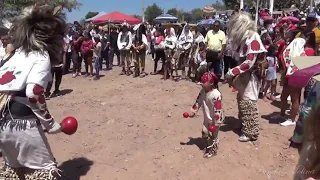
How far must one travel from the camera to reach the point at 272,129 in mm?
6418

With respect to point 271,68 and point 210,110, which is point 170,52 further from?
point 210,110

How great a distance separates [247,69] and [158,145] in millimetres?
1656

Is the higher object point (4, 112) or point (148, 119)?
point (4, 112)

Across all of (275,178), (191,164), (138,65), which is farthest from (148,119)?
(138,65)

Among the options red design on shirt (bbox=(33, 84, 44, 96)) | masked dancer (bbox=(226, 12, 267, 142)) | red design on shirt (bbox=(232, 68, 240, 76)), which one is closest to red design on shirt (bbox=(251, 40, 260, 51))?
masked dancer (bbox=(226, 12, 267, 142))

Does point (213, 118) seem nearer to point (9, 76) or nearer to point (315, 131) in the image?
point (9, 76)

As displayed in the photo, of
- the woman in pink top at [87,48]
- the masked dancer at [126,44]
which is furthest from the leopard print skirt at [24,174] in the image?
the woman in pink top at [87,48]

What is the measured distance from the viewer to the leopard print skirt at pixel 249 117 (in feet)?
18.5

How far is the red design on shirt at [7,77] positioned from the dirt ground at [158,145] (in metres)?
1.99

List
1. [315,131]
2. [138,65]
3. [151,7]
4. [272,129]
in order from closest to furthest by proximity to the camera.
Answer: [315,131]
[272,129]
[138,65]
[151,7]

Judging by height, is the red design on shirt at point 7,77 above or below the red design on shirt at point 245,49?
below

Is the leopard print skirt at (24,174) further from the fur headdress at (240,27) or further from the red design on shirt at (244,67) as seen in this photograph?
the fur headdress at (240,27)

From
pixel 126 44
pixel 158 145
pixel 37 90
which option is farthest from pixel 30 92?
pixel 126 44

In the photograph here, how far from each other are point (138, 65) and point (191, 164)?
6.41 m
